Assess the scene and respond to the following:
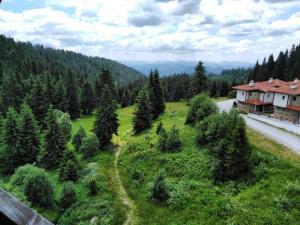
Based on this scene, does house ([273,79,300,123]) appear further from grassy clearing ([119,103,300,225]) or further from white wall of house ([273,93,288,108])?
grassy clearing ([119,103,300,225])

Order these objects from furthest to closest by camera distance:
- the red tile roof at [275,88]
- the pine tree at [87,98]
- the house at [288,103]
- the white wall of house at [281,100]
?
the pine tree at [87,98] < the red tile roof at [275,88] < the white wall of house at [281,100] < the house at [288,103]

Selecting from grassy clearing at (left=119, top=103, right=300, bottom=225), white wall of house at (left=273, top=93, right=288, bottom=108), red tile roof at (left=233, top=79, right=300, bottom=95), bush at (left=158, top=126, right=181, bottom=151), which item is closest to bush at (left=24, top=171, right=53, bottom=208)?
grassy clearing at (left=119, top=103, right=300, bottom=225)

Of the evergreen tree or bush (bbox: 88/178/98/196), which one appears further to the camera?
the evergreen tree

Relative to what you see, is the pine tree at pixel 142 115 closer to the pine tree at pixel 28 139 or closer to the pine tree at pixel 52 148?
the pine tree at pixel 52 148

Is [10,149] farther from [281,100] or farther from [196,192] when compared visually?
[281,100]

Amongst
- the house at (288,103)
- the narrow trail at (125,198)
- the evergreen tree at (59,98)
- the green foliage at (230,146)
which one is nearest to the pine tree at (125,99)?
the evergreen tree at (59,98)

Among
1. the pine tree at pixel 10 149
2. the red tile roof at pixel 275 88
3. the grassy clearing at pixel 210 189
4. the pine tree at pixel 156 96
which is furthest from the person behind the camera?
the pine tree at pixel 156 96
